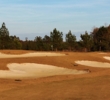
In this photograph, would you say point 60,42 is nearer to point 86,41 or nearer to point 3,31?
point 86,41

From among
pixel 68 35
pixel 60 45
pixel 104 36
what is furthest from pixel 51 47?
pixel 104 36

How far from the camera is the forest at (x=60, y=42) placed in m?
54.3

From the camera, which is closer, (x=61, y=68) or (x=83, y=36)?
(x=61, y=68)

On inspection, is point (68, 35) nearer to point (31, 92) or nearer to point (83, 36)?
point (83, 36)

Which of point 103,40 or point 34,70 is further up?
point 103,40

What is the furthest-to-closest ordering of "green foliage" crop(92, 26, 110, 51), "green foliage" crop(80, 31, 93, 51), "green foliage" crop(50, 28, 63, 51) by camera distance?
1. "green foliage" crop(92, 26, 110, 51)
2. "green foliage" crop(80, 31, 93, 51)
3. "green foliage" crop(50, 28, 63, 51)

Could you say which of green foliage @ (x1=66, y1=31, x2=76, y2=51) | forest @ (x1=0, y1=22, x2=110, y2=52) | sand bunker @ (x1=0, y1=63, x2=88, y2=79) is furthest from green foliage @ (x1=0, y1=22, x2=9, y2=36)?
sand bunker @ (x1=0, y1=63, x2=88, y2=79)

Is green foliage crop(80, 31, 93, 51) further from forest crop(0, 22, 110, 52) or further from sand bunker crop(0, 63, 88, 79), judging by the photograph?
sand bunker crop(0, 63, 88, 79)

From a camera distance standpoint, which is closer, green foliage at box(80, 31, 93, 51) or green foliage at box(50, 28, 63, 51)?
green foliage at box(50, 28, 63, 51)

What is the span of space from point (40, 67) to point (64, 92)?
12.2m

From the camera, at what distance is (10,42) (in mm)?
55188

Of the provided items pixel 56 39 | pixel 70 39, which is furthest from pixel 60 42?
pixel 70 39

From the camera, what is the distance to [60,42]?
59.1m

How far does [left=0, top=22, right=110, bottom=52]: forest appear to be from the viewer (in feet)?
178
